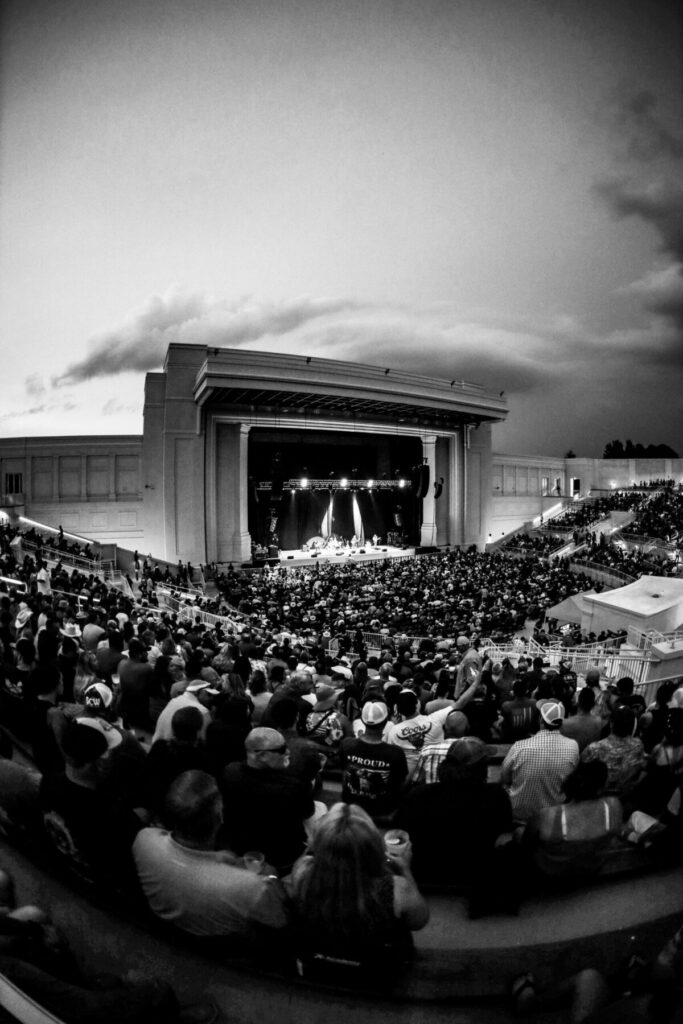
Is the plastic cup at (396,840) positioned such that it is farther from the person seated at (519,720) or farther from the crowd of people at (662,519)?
the crowd of people at (662,519)

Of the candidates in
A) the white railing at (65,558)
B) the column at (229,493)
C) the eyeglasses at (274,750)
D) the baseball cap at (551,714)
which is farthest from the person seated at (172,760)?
the column at (229,493)

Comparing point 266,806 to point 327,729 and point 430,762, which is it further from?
point 327,729

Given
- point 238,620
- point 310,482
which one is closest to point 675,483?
point 310,482

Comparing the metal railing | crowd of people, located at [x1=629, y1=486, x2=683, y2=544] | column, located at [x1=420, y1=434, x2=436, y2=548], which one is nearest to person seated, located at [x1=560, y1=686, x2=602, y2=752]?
the metal railing

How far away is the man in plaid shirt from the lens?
3.03 metres

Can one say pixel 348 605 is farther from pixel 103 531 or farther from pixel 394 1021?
pixel 103 531

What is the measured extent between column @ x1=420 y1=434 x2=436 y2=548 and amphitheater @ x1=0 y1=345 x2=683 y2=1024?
0.15 m

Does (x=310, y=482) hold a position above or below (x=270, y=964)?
above

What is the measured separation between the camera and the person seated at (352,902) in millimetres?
1806

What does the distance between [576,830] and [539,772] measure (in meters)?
0.54

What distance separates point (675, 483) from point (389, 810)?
57656 millimetres

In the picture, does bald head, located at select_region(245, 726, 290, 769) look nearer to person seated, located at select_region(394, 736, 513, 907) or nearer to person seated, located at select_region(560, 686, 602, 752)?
person seated, located at select_region(394, 736, 513, 907)

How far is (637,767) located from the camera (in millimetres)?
3221

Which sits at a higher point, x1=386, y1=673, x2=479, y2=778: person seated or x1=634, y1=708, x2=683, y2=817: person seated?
x1=634, y1=708, x2=683, y2=817: person seated
